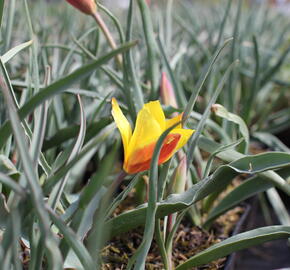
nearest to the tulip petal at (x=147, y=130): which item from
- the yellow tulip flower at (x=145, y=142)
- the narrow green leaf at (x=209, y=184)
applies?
the yellow tulip flower at (x=145, y=142)

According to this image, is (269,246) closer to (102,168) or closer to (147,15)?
(147,15)

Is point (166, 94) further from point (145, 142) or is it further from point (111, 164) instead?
point (111, 164)

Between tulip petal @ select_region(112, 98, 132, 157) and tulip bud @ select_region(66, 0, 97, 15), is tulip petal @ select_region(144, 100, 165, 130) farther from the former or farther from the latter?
tulip bud @ select_region(66, 0, 97, 15)

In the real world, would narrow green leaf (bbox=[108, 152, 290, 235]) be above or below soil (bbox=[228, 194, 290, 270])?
above

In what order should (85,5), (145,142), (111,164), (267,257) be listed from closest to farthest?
(111,164), (145,142), (85,5), (267,257)

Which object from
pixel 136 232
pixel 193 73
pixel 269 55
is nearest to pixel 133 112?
pixel 136 232

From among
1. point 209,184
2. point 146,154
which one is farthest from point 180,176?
point 146,154

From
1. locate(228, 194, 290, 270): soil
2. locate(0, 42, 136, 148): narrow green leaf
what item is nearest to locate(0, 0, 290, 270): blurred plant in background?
locate(0, 42, 136, 148): narrow green leaf

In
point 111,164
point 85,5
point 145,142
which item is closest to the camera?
point 111,164
